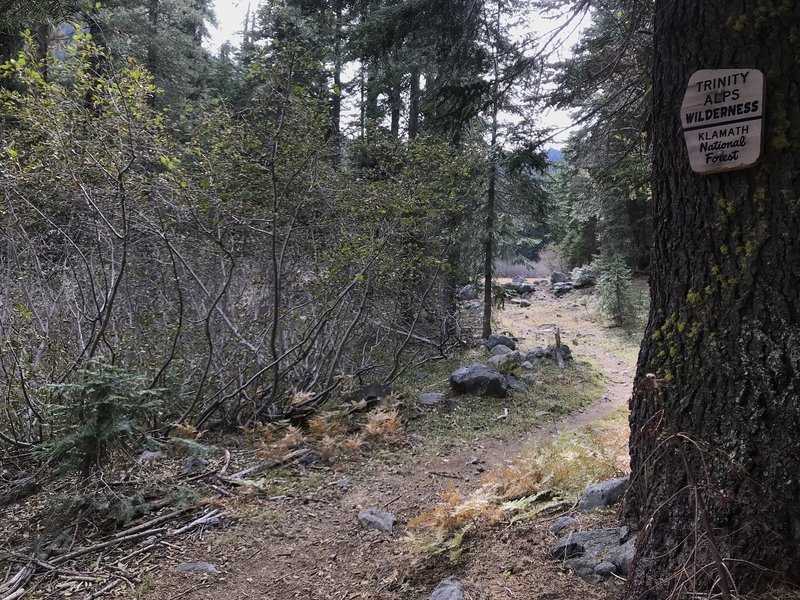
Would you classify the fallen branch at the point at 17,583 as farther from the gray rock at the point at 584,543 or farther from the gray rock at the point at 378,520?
the gray rock at the point at 584,543

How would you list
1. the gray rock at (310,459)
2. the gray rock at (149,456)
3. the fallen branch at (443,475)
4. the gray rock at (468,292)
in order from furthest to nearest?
the gray rock at (468,292), the gray rock at (310,459), the fallen branch at (443,475), the gray rock at (149,456)

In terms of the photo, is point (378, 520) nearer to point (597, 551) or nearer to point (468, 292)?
point (597, 551)

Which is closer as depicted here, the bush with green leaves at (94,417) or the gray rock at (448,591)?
the gray rock at (448,591)

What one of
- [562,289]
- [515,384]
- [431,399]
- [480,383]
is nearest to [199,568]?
[431,399]

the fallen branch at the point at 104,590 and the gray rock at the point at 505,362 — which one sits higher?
the gray rock at the point at 505,362

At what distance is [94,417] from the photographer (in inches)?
160

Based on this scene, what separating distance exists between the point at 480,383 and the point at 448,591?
5560 millimetres

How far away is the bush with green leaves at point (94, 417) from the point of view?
399 centimetres

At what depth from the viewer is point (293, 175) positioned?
5781 millimetres

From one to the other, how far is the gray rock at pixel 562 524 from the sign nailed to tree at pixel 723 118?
79.5 inches

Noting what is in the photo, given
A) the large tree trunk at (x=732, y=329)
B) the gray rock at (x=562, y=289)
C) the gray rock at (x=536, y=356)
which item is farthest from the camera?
the gray rock at (x=562, y=289)

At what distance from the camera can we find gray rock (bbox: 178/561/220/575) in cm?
351

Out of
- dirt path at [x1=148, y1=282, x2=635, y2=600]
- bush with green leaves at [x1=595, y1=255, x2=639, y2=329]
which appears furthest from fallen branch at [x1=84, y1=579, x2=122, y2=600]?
bush with green leaves at [x1=595, y1=255, x2=639, y2=329]

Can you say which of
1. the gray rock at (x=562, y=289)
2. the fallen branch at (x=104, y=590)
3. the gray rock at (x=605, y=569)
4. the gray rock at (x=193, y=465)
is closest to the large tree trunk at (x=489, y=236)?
the gray rock at (x=193, y=465)
